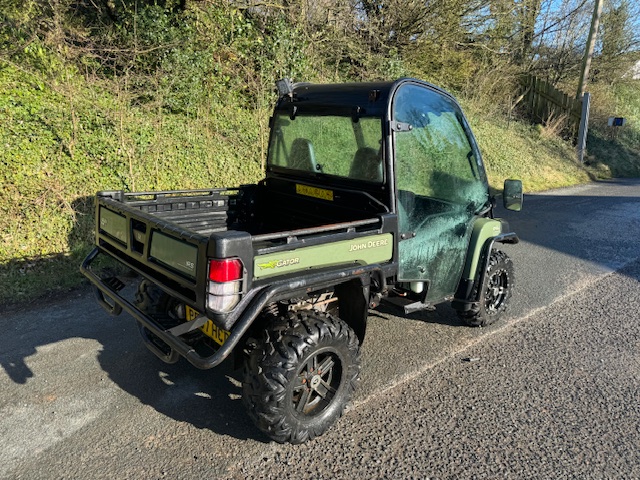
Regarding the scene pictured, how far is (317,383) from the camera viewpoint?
9.28ft

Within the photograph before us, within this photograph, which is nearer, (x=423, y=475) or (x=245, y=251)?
(x=245, y=251)

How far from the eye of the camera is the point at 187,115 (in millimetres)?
8016

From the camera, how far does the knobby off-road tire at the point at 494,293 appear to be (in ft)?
13.6

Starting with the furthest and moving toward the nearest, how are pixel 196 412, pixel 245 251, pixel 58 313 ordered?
pixel 58 313 → pixel 196 412 → pixel 245 251

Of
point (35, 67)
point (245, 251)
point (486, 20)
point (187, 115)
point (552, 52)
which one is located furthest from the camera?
point (552, 52)

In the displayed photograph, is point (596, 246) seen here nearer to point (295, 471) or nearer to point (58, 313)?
point (295, 471)

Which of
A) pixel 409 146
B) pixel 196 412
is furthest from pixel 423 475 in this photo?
pixel 409 146

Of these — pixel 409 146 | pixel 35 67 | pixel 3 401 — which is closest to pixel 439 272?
pixel 409 146

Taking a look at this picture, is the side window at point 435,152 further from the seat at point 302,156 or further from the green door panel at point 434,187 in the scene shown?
the seat at point 302,156

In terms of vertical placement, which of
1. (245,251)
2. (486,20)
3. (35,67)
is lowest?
(245,251)

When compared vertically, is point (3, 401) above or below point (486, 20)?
below

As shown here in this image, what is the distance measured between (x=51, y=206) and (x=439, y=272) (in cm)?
473

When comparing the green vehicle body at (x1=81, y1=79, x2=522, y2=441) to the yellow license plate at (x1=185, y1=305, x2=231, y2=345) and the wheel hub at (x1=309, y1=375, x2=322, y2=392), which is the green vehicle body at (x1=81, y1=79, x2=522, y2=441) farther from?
the wheel hub at (x1=309, y1=375, x2=322, y2=392)

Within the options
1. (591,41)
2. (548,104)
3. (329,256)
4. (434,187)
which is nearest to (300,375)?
(329,256)
